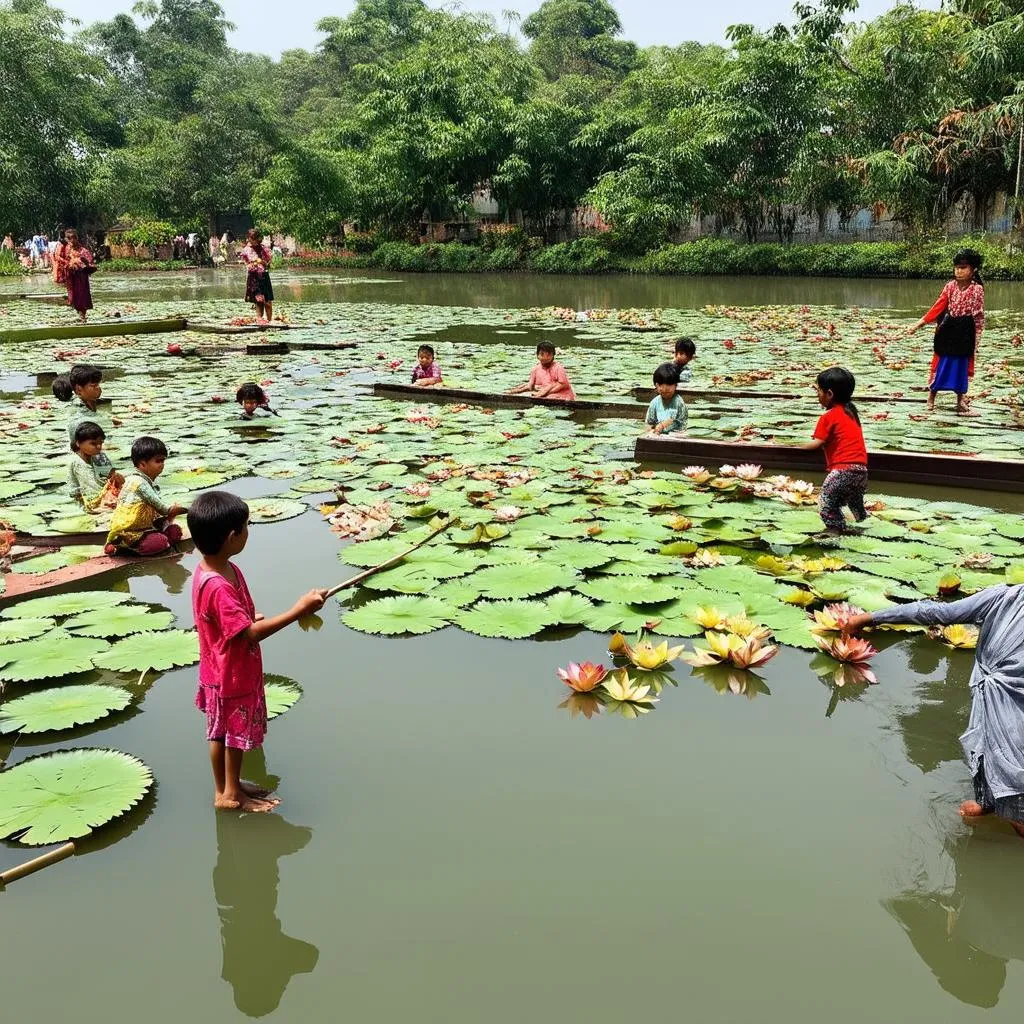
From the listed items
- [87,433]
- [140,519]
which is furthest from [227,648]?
[87,433]

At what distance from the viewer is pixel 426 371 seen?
7773mm

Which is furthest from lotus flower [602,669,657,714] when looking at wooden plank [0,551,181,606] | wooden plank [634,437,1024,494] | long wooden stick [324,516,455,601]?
wooden plank [634,437,1024,494]

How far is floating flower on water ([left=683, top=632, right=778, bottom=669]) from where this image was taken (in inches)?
111

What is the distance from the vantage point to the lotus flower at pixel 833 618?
293 cm

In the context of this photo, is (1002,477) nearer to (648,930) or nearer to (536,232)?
(648,930)

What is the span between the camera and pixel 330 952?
178cm

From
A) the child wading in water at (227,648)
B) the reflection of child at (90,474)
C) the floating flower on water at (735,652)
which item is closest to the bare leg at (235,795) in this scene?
the child wading in water at (227,648)

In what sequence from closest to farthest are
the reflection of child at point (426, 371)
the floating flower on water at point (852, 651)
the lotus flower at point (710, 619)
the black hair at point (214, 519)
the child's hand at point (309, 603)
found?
the child's hand at point (309, 603), the black hair at point (214, 519), the floating flower on water at point (852, 651), the lotus flower at point (710, 619), the reflection of child at point (426, 371)

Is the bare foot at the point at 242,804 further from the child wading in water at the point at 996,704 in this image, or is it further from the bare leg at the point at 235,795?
the child wading in water at the point at 996,704

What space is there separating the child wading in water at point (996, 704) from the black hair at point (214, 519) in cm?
182

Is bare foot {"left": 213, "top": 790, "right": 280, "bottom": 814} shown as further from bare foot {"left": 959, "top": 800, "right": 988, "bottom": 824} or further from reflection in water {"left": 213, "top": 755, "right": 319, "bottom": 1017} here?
bare foot {"left": 959, "top": 800, "right": 988, "bottom": 824}

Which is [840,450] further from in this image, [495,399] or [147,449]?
[495,399]

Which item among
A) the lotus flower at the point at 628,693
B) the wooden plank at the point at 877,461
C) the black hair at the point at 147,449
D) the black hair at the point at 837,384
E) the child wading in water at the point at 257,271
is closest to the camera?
the lotus flower at the point at 628,693

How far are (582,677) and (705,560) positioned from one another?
1.14 meters
